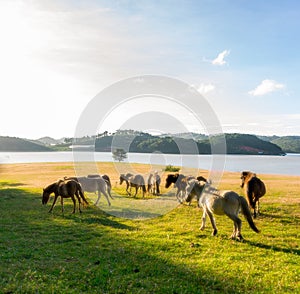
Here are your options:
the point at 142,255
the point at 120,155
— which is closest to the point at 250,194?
the point at 142,255

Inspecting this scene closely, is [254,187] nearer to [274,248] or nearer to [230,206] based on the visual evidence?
[230,206]

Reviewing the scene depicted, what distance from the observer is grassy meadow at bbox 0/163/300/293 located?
24.1 feet

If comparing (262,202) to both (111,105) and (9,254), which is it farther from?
(9,254)

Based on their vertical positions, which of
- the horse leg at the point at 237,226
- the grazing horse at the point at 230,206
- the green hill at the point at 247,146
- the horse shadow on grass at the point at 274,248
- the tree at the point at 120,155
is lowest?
the horse shadow on grass at the point at 274,248

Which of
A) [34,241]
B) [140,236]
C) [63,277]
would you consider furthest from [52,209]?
[63,277]

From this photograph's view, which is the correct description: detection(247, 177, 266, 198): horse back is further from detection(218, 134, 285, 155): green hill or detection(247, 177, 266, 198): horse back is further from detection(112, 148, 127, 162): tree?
detection(218, 134, 285, 155): green hill

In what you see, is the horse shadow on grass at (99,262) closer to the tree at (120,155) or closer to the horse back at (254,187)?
the horse back at (254,187)

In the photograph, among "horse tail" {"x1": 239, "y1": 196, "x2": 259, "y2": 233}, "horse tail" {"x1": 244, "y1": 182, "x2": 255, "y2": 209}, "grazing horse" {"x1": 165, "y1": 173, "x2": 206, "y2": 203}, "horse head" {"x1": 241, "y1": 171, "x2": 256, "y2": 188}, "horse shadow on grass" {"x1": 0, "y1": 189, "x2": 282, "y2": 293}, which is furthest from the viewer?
"grazing horse" {"x1": 165, "y1": 173, "x2": 206, "y2": 203}

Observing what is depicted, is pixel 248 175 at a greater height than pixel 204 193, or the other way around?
pixel 248 175

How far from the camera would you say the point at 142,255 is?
9.59m

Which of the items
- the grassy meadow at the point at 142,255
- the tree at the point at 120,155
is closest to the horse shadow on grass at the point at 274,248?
the grassy meadow at the point at 142,255

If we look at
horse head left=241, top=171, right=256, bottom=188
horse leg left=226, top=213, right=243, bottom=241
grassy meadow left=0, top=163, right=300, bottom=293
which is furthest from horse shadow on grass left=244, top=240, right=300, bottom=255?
horse head left=241, top=171, right=256, bottom=188

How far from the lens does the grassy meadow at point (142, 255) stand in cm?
736

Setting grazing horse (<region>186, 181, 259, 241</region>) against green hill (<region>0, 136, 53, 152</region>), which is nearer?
grazing horse (<region>186, 181, 259, 241</region>)
